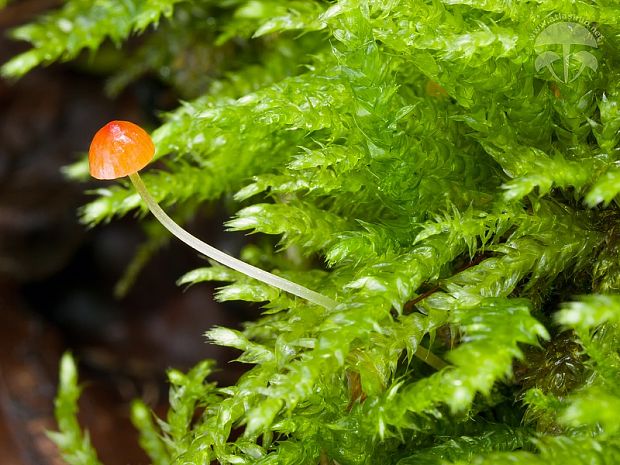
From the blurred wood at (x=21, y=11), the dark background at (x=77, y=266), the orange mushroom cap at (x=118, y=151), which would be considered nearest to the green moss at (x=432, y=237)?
the orange mushroom cap at (x=118, y=151)

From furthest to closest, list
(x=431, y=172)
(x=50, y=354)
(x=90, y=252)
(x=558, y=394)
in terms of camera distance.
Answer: (x=90, y=252) → (x=50, y=354) → (x=431, y=172) → (x=558, y=394)

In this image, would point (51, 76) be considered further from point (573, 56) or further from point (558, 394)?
point (558, 394)

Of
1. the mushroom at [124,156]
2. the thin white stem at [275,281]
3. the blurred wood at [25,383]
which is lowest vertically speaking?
the blurred wood at [25,383]

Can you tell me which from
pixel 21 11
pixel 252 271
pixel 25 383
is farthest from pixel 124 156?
pixel 21 11

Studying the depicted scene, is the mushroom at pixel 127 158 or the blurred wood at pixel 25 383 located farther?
the blurred wood at pixel 25 383

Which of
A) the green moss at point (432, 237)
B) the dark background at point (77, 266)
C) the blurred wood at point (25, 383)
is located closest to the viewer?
the green moss at point (432, 237)

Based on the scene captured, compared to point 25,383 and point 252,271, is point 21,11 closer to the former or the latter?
point 25,383

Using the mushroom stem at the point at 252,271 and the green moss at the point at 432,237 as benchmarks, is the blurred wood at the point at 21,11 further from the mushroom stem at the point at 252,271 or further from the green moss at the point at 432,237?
the mushroom stem at the point at 252,271

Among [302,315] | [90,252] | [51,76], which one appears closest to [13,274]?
[90,252]
